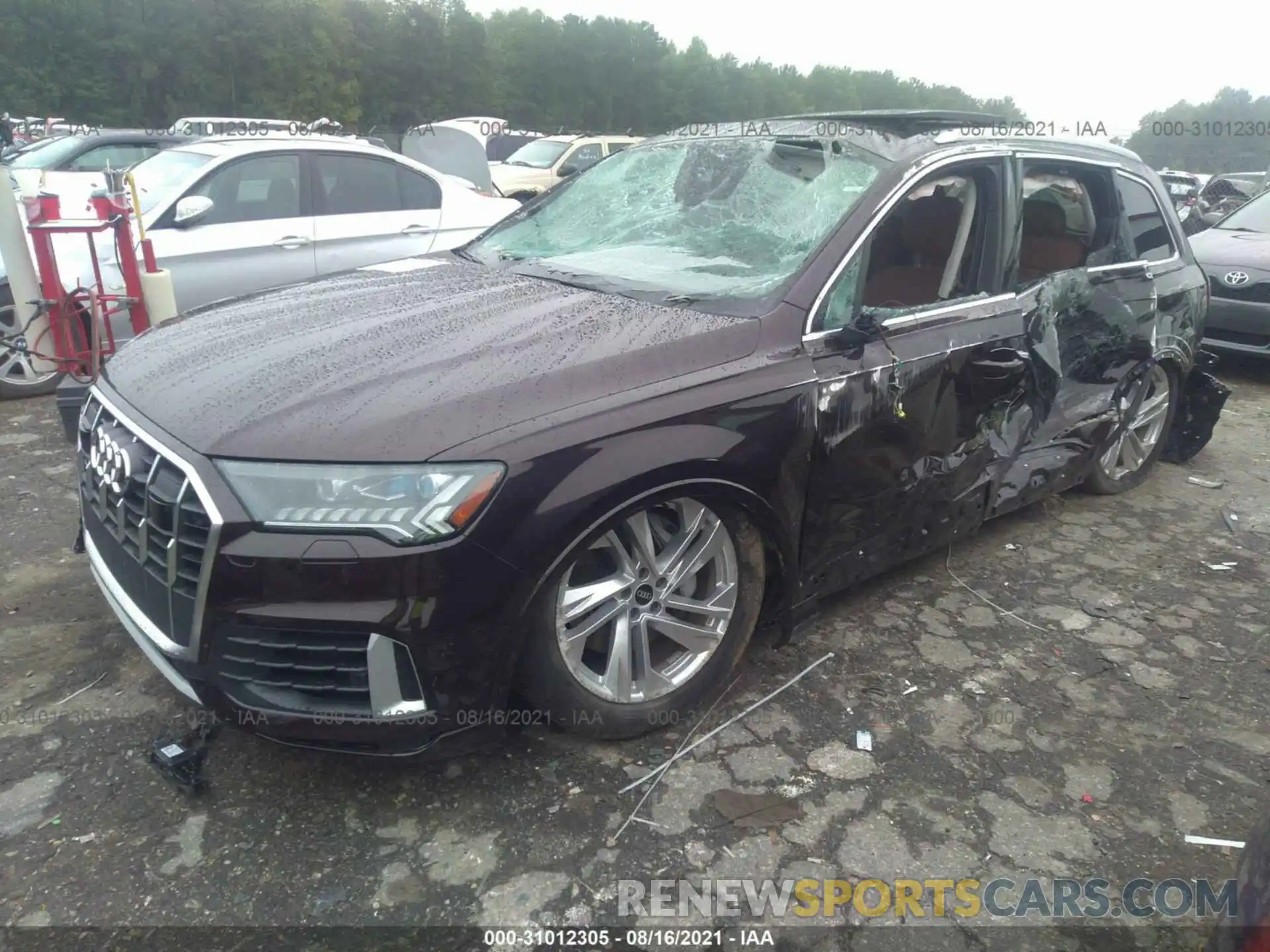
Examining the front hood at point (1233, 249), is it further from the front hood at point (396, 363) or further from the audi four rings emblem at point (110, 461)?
the audi four rings emblem at point (110, 461)

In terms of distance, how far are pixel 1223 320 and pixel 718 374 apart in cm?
663

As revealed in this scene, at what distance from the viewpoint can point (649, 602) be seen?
2.58 metres

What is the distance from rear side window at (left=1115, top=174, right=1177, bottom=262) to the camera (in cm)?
410

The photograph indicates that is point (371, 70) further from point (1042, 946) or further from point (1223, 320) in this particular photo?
point (1042, 946)

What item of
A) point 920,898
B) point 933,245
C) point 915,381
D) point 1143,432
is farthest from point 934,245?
point 920,898

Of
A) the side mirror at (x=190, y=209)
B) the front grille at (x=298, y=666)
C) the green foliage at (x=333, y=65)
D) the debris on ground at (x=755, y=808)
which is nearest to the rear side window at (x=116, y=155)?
the side mirror at (x=190, y=209)

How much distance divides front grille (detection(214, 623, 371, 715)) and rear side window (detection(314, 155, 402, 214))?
4943 millimetres

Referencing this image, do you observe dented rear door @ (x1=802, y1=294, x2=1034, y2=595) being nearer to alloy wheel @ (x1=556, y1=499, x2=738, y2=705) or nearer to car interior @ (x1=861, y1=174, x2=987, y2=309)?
car interior @ (x1=861, y1=174, x2=987, y2=309)

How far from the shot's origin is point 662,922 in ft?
6.91

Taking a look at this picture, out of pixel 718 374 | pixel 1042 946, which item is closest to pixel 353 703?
pixel 718 374

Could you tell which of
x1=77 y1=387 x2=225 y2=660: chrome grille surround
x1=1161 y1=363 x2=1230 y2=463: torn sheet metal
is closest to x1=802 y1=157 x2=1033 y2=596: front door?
x1=77 y1=387 x2=225 y2=660: chrome grille surround

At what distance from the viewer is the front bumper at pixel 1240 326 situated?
7090 millimetres

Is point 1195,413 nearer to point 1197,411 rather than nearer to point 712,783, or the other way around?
point 1197,411

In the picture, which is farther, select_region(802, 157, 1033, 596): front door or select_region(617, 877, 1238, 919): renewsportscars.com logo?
select_region(802, 157, 1033, 596): front door
